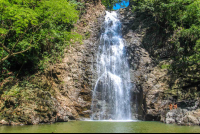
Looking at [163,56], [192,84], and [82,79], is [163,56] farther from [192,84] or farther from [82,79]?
[82,79]

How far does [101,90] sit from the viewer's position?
62.4 ft

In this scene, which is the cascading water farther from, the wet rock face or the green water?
the green water

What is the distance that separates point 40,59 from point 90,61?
6698 mm

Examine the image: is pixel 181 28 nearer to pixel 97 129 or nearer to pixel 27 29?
pixel 97 129

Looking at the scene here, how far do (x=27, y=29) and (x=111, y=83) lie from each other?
34.9 ft

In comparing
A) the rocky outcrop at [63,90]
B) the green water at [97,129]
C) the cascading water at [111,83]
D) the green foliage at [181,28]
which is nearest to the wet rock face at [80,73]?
the rocky outcrop at [63,90]

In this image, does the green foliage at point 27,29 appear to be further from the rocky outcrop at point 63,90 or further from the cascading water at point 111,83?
the cascading water at point 111,83

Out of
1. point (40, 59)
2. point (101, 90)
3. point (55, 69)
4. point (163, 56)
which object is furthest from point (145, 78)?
point (40, 59)

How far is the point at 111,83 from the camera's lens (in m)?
19.3

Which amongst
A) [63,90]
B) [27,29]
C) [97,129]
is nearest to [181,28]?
[63,90]

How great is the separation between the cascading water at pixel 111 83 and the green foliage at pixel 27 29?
6094 millimetres

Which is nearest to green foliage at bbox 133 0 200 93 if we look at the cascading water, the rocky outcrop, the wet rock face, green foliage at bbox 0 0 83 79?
the cascading water

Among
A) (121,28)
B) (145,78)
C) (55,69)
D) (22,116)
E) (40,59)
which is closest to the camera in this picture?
(22,116)

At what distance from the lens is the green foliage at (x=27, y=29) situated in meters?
11.2
